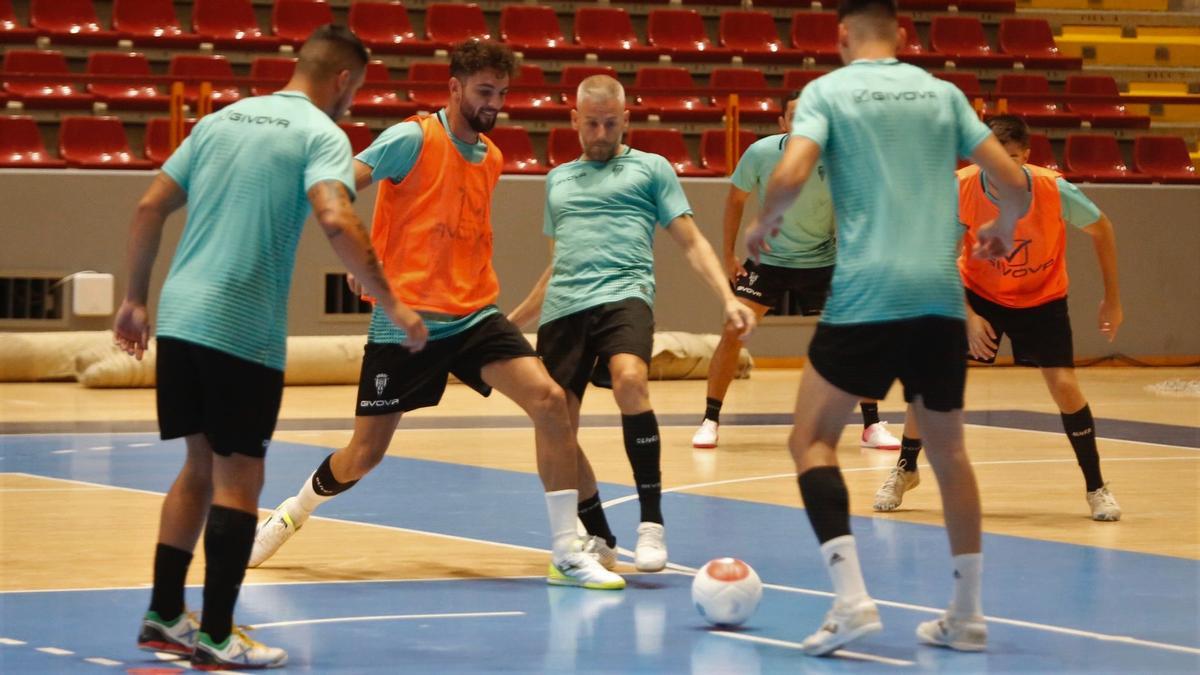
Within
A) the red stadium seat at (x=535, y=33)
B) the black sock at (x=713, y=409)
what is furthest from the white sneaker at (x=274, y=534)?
the red stadium seat at (x=535, y=33)

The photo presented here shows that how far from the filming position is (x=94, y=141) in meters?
16.9

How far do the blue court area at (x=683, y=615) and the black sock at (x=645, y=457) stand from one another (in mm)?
271

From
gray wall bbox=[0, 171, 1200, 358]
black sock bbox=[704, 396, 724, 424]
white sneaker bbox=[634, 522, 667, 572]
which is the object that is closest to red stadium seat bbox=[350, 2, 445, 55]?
gray wall bbox=[0, 171, 1200, 358]

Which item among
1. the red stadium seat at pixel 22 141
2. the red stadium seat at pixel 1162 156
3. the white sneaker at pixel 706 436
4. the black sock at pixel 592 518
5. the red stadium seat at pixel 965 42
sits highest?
the red stadium seat at pixel 965 42

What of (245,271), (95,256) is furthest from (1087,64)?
(245,271)

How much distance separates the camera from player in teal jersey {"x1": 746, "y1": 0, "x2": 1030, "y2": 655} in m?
5.07

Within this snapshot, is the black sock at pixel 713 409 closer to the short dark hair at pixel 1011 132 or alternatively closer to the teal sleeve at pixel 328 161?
the short dark hair at pixel 1011 132

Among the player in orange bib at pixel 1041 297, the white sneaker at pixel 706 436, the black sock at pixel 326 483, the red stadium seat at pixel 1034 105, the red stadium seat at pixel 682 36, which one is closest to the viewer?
the black sock at pixel 326 483

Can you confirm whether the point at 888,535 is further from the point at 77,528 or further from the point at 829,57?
the point at 829,57

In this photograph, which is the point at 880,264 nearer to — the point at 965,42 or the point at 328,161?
the point at 328,161

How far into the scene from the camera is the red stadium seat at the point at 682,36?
19.8 m

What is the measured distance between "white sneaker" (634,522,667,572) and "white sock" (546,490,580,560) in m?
0.33

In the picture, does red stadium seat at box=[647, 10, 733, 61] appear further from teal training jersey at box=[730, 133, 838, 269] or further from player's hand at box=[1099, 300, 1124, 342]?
player's hand at box=[1099, 300, 1124, 342]

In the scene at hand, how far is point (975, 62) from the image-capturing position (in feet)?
68.2
